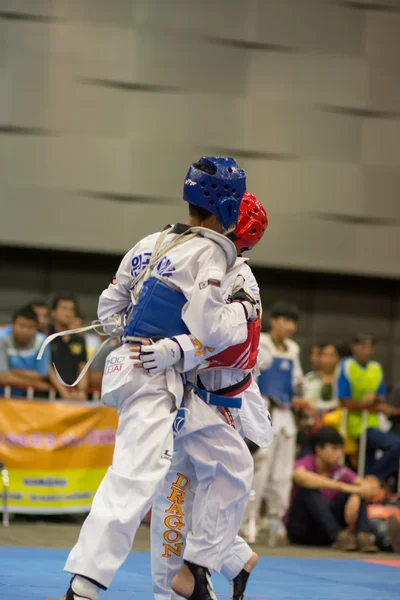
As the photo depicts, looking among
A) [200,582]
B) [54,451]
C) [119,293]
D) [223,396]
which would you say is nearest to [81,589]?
[200,582]

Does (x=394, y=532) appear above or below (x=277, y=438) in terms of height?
below

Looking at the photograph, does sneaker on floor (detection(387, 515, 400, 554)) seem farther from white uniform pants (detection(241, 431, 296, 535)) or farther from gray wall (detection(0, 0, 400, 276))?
gray wall (detection(0, 0, 400, 276))

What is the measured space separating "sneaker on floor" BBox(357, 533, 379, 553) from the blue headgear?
15.6ft

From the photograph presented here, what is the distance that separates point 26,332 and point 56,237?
12.6ft

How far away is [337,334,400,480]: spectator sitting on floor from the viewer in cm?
855

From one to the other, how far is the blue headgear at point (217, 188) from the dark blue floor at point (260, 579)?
6.38 ft

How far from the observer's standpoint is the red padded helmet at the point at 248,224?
159 inches

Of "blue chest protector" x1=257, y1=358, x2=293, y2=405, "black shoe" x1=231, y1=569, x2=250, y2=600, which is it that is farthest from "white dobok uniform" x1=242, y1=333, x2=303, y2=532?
"black shoe" x1=231, y1=569, x2=250, y2=600

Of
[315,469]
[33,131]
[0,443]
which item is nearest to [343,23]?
[33,131]

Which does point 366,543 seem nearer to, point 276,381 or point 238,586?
point 276,381

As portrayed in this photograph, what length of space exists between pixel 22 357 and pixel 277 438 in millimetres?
2354

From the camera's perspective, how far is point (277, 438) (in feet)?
26.4

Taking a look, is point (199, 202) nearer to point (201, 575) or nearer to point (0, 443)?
point (201, 575)

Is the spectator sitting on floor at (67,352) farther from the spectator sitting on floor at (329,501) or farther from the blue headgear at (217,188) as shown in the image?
the blue headgear at (217,188)
